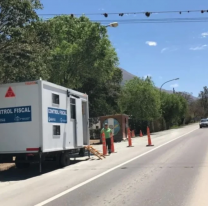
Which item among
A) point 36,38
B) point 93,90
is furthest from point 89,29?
point 93,90

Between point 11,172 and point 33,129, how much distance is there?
2671mm

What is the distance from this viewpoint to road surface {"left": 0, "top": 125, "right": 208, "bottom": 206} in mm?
7016

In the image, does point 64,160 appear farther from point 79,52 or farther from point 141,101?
point 141,101

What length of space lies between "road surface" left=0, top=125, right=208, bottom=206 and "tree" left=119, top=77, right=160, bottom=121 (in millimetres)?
28940

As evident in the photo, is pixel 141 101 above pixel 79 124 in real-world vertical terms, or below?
above

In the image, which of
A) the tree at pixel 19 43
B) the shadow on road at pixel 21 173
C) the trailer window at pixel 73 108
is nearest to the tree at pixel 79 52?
the tree at pixel 19 43

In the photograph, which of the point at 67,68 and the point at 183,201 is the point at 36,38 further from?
the point at 183,201

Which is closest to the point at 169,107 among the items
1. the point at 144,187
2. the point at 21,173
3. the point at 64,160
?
the point at 64,160

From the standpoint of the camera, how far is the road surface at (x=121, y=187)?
23.0 feet

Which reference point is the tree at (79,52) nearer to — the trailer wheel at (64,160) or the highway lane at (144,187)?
the trailer wheel at (64,160)

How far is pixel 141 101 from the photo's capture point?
1619 inches

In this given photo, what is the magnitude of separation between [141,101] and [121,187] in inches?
1303

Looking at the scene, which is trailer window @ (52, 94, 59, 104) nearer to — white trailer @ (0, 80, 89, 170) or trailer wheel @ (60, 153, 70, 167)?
white trailer @ (0, 80, 89, 170)

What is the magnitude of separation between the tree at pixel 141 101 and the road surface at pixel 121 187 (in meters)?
28.9
